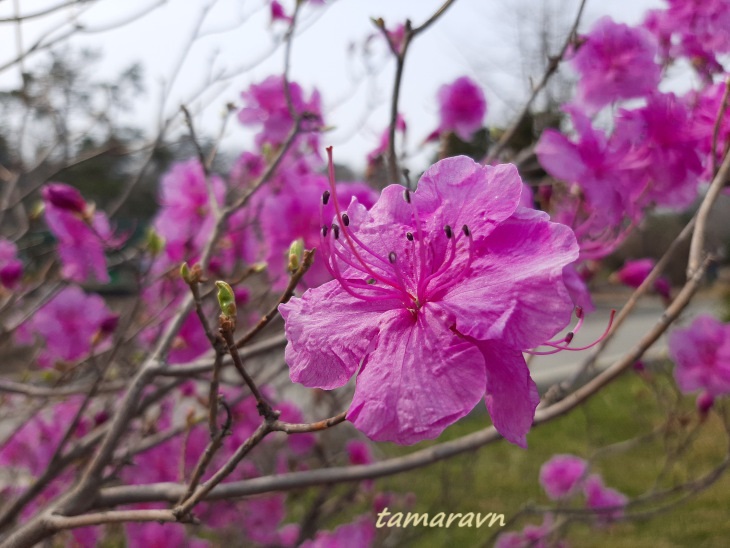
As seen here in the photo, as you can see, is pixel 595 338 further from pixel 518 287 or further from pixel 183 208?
pixel 518 287

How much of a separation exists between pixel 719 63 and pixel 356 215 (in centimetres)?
116

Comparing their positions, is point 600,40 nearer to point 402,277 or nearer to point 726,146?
point 726,146

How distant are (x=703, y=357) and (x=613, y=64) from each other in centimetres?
104

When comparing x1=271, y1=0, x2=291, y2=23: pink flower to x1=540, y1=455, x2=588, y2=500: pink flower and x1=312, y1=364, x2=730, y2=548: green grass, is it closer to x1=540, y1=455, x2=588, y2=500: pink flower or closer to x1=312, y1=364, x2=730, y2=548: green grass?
x1=312, y1=364, x2=730, y2=548: green grass

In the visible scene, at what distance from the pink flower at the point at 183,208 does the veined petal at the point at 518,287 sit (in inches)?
67.0

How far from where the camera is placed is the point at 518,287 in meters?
0.62

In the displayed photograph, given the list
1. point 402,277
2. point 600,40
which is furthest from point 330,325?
point 600,40

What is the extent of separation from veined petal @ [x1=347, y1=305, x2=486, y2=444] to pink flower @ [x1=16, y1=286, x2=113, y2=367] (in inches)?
66.6

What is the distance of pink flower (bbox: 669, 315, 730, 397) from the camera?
2041 mm

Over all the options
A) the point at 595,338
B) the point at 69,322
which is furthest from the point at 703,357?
the point at 595,338

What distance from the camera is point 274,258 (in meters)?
1.61

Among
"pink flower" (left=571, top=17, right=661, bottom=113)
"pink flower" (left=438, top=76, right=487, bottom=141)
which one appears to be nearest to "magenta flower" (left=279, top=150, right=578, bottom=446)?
"pink flower" (left=571, top=17, right=661, bottom=113)

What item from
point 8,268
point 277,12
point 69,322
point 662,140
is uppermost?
point 277,12

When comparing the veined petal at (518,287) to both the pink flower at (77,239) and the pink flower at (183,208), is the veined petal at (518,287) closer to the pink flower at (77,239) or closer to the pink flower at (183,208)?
the pink flower at (77,239)
